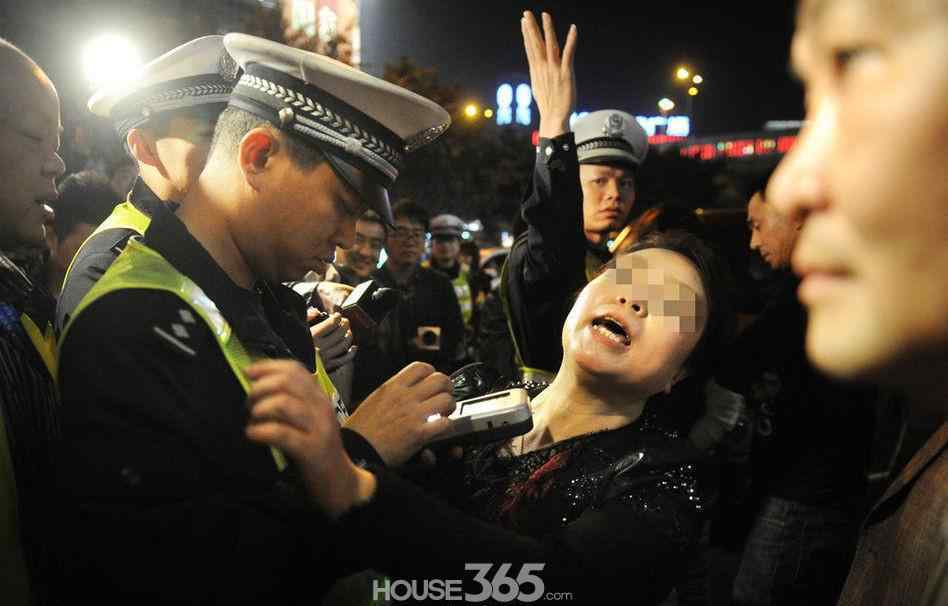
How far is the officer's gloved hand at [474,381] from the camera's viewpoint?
7.22 ft

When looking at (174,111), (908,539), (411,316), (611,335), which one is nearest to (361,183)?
(611,335)

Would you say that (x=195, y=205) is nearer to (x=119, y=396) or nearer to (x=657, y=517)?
(x=119, y=396)

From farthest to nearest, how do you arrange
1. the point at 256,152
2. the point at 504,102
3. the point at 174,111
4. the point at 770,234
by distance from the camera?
the point at 504,102
the point at 770,234
the point at 174,111
the point at 256,152

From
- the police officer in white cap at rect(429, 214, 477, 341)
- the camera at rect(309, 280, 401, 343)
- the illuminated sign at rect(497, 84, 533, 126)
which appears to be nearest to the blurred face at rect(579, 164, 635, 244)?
the camera at rect(309, 280, 401, 343)

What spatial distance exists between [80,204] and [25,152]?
205cm

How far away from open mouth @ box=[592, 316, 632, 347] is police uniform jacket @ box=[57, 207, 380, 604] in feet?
2.80

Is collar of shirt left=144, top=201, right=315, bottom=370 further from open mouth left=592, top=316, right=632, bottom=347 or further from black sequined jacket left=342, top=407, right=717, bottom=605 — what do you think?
open mouth left=592, top=316, right=632, bottom=347

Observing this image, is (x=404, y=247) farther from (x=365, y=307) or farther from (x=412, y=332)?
(x=365, y=307)

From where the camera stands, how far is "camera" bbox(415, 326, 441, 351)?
598 centimetres

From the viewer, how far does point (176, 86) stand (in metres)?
3.00

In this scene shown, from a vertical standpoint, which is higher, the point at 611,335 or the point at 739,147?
the point at 739,147

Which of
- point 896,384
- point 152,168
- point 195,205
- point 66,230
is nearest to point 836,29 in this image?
point 896,384

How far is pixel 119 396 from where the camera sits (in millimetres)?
1246

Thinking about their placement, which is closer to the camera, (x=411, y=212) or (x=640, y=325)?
(x=640, y=325)
